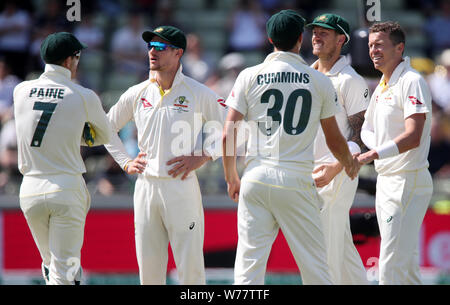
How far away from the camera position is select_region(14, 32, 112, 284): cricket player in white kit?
5906 millimetres

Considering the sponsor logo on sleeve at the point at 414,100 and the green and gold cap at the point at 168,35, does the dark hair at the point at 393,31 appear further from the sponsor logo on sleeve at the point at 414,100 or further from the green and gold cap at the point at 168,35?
the green and gold cap at the point at 168,35

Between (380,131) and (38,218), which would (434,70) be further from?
(38,218)

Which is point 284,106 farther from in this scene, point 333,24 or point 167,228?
point 167,228

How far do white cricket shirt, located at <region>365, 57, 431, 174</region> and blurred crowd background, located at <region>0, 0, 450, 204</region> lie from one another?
4276 mm

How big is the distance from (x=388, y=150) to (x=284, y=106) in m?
0.97

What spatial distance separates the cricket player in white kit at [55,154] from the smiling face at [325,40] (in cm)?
197

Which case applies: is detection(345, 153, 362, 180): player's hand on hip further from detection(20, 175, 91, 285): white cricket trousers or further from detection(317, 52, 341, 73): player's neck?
detection(20, 175, 91, 285): white cricket trousers

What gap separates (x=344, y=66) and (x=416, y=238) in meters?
1.62

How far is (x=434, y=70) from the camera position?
39.2 feet

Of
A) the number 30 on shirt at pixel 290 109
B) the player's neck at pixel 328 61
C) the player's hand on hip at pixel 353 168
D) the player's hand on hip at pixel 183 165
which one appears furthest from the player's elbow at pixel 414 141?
the player's hand on hip at pixel 183 165

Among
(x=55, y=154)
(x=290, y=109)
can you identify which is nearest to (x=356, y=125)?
(x=290, y=109)

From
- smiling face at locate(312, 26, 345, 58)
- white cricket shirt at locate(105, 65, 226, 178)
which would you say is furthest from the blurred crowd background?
smiling face at locate(312, 26, 345, 58)
